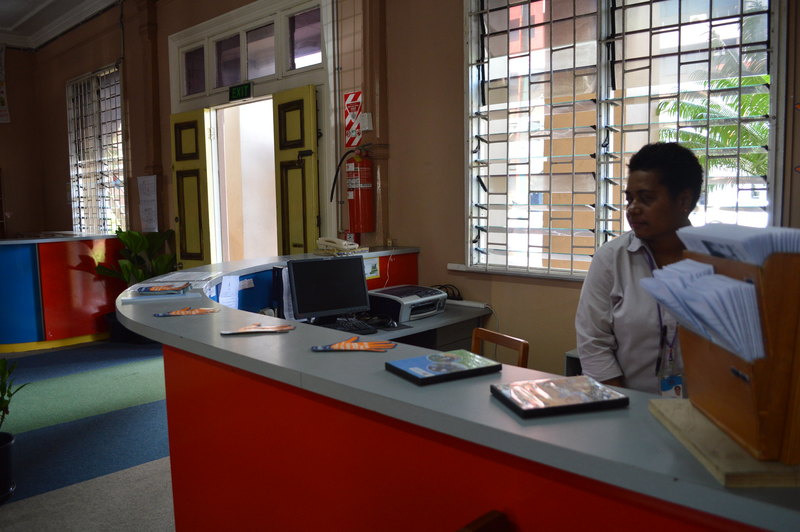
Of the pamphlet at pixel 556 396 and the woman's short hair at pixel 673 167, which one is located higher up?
the woman's short hair at pixel 673 167

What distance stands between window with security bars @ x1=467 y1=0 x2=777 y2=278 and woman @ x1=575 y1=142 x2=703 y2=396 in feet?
4.28

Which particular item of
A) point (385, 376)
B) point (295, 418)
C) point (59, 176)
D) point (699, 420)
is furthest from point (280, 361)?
point (59, 176)

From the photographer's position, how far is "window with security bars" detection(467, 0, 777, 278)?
9.62 ft

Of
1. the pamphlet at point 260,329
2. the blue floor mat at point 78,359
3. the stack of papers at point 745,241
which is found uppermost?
the stack of papers at point 745,241

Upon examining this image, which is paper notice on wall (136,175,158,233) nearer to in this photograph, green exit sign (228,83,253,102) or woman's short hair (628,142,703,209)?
green exit sign (228,83,253,102)

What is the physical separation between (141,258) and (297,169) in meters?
2.61

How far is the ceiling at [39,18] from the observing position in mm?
8047

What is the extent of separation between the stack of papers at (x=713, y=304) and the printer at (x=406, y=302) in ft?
8.52

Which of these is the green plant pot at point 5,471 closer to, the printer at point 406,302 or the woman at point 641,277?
the printer at point 406,302

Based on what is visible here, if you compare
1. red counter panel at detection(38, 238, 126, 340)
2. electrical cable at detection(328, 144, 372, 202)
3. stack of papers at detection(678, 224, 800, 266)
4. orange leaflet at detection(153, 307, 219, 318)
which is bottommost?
red counter panel at detection(38, 238, 126, 340)

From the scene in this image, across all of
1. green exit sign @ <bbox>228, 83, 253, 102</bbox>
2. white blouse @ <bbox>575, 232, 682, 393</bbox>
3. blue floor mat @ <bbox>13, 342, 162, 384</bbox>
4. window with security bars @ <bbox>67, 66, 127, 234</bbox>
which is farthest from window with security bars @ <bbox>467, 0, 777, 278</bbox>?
window with security bars @ <bbox>67, 66, 127, 234</bbox>

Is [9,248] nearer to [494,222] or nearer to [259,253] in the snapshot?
[259,253]

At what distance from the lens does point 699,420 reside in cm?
93

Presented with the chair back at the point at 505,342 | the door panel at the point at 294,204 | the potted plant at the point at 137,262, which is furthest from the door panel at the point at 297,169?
the chair back at the point at 505,342
